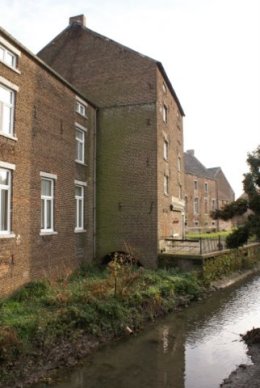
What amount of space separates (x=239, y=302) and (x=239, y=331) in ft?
14.6

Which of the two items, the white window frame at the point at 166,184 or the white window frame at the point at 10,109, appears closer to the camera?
the white window frame at the point at 10,109

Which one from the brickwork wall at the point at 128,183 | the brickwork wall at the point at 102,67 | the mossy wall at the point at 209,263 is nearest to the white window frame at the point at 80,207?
the brickwork wall at the point at 128,183

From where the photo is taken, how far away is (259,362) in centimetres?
986

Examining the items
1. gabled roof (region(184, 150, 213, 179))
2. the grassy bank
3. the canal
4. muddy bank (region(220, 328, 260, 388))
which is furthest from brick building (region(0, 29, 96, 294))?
gabled roof (region(184, 150, 213, 179))

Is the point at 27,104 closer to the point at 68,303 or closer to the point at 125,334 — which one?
the point at 68,303

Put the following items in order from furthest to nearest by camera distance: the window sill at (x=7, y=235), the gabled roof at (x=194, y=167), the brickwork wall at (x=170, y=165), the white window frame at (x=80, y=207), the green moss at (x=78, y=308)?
the gabled roof at (x=194, y=167)
the brickwork wall at (x=170, y=165)
the white window frame at (x=80, y=207)
the window sill at (x=7, y=235)
the green moss at (x=78, y=308)

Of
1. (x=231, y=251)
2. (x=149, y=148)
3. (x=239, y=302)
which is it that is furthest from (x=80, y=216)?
(x=231, y=251)

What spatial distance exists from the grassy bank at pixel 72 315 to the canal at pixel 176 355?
0.50m

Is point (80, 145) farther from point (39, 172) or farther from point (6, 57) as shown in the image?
point (6, 57)

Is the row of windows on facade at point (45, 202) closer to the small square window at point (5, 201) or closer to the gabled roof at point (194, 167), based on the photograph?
the small square window at point (5, 201)

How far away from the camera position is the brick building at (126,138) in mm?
20062

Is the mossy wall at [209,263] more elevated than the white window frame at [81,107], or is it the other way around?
the white window frame at [81,107]

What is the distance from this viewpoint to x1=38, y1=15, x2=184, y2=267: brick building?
20.1 meters

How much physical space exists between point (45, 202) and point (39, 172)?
4.27 feet
